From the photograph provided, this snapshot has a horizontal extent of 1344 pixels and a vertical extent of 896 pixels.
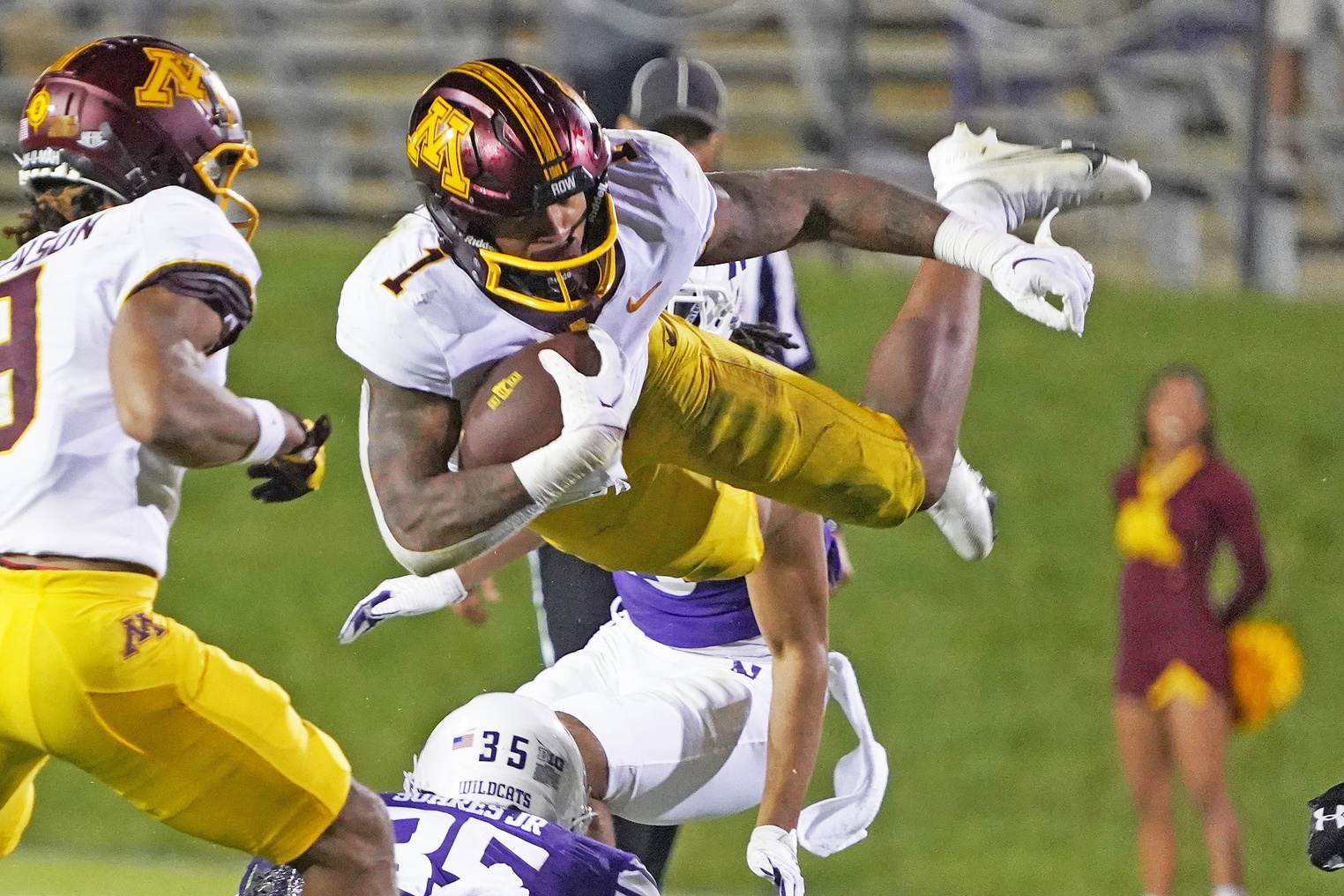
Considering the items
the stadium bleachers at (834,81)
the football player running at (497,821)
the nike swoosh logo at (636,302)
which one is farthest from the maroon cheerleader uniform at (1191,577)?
the nike swoosh logo at (636,302)

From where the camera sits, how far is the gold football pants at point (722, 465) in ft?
10.7

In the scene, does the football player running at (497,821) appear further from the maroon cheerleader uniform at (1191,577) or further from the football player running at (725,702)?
the maroon cheerleader uniform at (1191,577)

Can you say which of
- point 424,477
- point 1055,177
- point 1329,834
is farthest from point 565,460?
point 1329,834

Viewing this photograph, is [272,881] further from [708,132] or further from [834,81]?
[834,81]

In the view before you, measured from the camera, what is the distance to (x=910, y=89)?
6.98 m

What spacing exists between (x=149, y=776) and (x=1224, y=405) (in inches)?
194

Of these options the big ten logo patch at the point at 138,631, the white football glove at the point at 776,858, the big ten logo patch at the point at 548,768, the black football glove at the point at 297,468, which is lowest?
the white football glove at the point at 776,858

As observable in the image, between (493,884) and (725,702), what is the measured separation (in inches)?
36.2

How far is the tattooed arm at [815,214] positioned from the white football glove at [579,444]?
0.54 metres

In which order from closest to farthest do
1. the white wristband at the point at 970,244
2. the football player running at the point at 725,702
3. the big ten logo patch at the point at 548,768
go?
the big ten logo patch at the point at 548,768 → the white wristband at the point at 970,244 → the football player running at the point at 725,702

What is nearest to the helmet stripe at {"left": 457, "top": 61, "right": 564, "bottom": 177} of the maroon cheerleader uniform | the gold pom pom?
the maroon cheerleader uniform

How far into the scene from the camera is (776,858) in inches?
142

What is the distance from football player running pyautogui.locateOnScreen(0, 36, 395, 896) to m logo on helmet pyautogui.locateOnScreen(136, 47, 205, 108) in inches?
10.6

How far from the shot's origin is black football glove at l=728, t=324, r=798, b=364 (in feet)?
12.6
